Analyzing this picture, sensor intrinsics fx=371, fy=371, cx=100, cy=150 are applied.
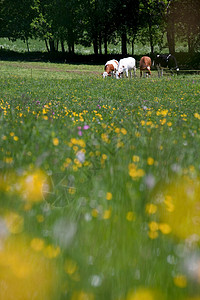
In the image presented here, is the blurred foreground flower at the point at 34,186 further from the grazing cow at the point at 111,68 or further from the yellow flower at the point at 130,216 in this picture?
the grazing cow at the point at 111,68

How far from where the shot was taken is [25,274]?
2309mm

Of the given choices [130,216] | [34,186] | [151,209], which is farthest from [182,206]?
[34,186]

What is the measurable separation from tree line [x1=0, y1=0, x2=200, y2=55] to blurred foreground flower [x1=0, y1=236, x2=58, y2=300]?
57686 mm

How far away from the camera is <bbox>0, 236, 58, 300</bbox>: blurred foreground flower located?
2.23 meters

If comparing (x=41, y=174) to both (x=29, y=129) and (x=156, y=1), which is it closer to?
(x=29, y=129)

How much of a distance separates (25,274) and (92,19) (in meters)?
68.2

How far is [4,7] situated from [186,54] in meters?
38.3

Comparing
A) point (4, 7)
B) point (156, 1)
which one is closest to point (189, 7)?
point (156, 1)

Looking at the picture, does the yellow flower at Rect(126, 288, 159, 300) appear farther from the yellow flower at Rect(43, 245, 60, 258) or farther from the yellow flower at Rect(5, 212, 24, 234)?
the yellow flower at Rect(5, 212, 24, 234)

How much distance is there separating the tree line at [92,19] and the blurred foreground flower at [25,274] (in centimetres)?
5769

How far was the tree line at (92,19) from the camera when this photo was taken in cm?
5875

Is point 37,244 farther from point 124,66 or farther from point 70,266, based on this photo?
point 124,66

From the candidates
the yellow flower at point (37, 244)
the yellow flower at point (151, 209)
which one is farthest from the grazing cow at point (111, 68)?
the yellow flower at point (37, 244)

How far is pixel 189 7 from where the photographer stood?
56.2 metres
